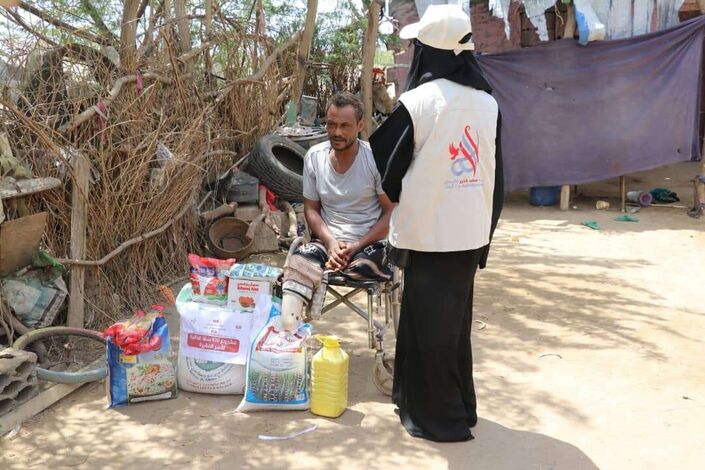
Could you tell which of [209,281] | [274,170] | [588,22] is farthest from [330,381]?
[588,22]

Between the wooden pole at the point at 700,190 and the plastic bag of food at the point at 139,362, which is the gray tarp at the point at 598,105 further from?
the plastic bag of food at the point at 139,362

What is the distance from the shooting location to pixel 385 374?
3312 millimetres

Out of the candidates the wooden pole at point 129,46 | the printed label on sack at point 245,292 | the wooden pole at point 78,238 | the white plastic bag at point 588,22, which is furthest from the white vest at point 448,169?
the white plastic bag at point 588,22

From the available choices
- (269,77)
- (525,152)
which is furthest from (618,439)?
(525,152)

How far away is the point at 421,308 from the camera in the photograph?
2.84 metres

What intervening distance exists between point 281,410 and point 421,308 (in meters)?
0.91

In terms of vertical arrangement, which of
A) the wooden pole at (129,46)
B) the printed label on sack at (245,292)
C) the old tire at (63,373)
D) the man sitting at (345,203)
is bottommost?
the old tire at (63,373)

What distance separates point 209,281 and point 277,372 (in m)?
0.64

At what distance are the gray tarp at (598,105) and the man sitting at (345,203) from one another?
581cm

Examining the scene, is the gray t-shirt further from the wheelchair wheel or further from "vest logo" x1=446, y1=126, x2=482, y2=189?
"vest logo" x1=446, y1=126, x2=482, y2=189

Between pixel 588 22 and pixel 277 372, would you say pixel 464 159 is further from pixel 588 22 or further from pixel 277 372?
pixel 588 22

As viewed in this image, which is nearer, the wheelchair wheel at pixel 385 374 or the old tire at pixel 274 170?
the wheelchair wheel at pixel 385 374

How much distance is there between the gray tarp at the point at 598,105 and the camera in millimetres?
8250

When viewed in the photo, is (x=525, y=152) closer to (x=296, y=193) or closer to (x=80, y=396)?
(x=296, y=193)
